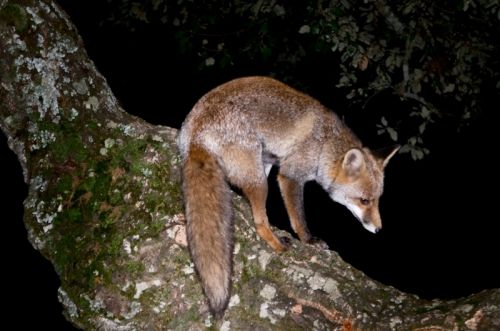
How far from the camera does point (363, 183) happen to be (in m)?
5.14

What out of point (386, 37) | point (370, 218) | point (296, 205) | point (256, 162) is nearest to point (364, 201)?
point (370, 218)

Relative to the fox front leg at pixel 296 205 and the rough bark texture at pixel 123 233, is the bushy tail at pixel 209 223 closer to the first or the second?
the rough bark texture at pixel 123 233

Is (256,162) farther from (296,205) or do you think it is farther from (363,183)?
(363,183)

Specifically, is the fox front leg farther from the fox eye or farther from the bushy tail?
the bushy tail

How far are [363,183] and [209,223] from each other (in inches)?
82.2

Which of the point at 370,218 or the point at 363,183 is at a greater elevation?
the point at 363,183

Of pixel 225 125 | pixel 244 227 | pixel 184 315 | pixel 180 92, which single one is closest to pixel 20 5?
pixel 225 125

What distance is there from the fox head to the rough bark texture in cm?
154

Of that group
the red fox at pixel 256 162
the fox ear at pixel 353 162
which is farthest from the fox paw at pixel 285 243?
the fox ear at pixel 353 162

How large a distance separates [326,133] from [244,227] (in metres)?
1.83

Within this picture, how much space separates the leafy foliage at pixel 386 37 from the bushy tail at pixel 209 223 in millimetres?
2508

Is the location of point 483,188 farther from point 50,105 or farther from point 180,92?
point 50,105

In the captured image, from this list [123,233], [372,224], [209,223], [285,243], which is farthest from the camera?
[372,224]

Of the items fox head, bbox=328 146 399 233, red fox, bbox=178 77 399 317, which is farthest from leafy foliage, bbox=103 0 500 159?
red fox, bbox=178 77 399 317
